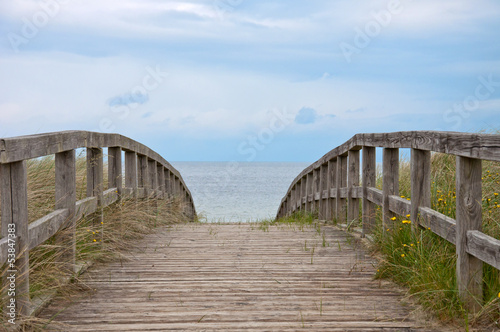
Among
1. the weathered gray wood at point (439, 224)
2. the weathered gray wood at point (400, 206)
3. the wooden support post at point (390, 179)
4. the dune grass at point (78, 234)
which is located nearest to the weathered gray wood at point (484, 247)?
the weathered gray wood at point (439, 224)

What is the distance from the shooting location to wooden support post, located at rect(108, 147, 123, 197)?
250 inches

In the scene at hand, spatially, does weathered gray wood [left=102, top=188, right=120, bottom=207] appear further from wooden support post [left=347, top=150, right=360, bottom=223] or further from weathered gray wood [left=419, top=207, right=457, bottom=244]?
weathered gray wood [left=419, top=207, right=457, bottom=244]

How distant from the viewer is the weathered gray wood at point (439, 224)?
345cm

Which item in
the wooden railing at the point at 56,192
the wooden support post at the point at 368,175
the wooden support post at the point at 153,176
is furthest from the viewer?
the wooden support post at the point at 153,176

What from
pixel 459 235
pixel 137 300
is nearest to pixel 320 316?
pixel 459 235

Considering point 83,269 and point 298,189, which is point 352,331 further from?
point 298,189

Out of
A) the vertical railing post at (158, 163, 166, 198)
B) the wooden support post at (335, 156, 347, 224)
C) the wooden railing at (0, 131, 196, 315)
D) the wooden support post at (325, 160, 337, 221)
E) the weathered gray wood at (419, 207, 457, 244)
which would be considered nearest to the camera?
the wooden railing at (0, 131, 196, 315)

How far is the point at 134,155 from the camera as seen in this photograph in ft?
25.0

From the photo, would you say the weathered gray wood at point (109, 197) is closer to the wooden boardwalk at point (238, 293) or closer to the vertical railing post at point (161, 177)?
the wooden boardwalk at point (238, 293)

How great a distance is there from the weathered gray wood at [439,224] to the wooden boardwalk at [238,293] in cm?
57

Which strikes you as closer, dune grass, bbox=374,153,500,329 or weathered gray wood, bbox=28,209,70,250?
dune grass, bbox=374,153,500,329

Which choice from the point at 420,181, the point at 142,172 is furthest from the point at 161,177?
the point at 420,181

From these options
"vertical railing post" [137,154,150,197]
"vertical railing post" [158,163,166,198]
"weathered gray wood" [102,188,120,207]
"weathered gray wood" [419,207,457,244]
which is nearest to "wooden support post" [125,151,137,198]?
"vertical railing post" [137,154,150,197]

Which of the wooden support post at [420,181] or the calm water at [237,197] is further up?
the wooden support post at [420,181]
